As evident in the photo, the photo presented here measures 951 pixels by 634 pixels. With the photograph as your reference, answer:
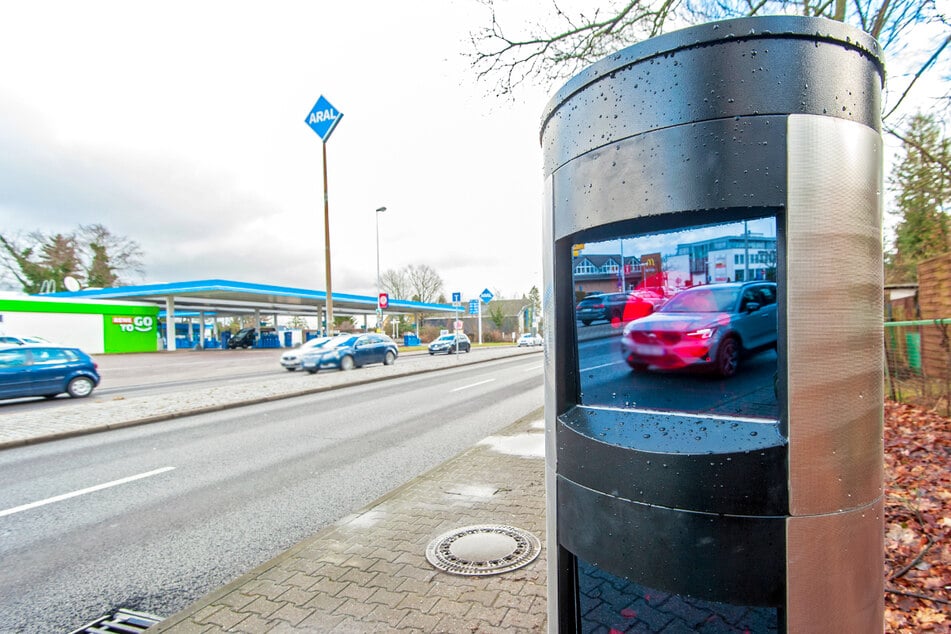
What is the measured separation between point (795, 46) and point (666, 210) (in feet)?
1.82

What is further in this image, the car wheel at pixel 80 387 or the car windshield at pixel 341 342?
the car windshield at pixel 341 342

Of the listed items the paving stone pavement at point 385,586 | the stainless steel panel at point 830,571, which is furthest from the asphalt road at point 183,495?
the stainless steel panel at point 830,571

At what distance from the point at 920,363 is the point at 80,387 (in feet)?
60.3

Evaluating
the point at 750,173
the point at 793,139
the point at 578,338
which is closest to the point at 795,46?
the point at 793,139

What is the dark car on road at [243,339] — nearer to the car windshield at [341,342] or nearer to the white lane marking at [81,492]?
the car windshield at [341,342]

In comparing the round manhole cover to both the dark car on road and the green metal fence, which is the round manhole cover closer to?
the green metal fence

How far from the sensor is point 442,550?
3625 mm

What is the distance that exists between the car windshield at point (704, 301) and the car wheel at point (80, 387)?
16.7 metres

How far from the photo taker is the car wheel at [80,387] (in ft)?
45.3

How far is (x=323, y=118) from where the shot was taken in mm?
18500

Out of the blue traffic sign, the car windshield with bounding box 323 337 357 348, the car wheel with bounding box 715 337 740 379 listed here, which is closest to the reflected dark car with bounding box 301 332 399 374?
the car windshield with bounding box 323 337 357 348

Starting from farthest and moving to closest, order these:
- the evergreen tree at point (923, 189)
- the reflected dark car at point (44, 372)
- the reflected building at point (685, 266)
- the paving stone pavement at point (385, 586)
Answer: the reflected dark car at point (44, 372), the evergreen tree at point (923, 189), the paving stone pavement at point (385, 586), the reflected building at point (685, 266)

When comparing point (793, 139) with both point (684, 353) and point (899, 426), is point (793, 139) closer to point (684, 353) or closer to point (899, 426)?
point (684, 353)

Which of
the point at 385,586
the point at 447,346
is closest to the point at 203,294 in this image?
the point at 447,346
